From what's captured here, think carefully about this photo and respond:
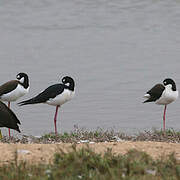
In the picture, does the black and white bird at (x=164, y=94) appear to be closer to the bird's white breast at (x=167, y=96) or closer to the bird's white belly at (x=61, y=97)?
the bird's white breast at (x=167, y=96)

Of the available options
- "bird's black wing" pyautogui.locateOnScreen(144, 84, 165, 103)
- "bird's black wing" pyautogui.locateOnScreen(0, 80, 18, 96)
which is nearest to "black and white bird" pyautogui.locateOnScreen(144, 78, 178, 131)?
"bird's black wing" pyautogui.locateOnScreen(144, 84, 165, 103)

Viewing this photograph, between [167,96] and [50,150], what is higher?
[167,96]

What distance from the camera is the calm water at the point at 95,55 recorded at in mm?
13359

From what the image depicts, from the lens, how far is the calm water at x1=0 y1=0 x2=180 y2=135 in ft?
43.8

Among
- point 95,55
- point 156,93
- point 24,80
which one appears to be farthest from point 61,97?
point 95,55

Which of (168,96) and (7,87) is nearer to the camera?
(7,87)

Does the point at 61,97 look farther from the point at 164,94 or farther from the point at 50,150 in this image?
the point at 50,150

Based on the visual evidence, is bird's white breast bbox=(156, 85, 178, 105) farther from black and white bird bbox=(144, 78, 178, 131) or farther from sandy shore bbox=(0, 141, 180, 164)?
sandy shore bbox=(0, 141, 180, 164)

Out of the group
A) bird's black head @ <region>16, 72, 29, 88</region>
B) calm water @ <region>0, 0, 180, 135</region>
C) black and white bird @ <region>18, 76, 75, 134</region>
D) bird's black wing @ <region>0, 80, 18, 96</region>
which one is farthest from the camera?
calm water @ <region>0, 0, 180, 135</region>

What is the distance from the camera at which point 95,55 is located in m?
17.9

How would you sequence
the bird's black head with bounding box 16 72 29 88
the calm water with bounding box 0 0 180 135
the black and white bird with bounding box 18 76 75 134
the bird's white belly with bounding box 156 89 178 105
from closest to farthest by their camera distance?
the black and white bird with bounding box 18 76 75 134 → the bird's white belly with bounding box 156 89 178 105 → the bird's black head with bounding box 16 72 29 88 → the calm water with bounding box 0 0 180 135

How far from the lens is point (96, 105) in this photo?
13875 mm

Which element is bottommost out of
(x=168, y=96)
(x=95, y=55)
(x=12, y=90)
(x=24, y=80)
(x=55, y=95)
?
(x=168, y=96)

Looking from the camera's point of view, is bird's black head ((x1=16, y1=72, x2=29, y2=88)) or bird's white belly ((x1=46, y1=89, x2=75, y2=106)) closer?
bird's white belly ((x1=46, y1=89, x2=75, y2=106))
